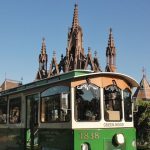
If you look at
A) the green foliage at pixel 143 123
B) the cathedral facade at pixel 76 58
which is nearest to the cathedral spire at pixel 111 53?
the cathedral facade at pixel 76 58

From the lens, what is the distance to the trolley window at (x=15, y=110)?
13.8m

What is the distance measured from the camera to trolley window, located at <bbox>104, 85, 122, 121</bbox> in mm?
11366

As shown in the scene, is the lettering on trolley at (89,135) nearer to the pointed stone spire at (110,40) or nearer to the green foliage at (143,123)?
the green foliage at (143,123)

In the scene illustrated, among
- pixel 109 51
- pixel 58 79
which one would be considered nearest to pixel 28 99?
pixel 58 79

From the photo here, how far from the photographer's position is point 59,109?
11.1 m

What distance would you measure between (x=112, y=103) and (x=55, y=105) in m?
1.81

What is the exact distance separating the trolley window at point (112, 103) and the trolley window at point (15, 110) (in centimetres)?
387

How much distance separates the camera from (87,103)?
1102 centimetres

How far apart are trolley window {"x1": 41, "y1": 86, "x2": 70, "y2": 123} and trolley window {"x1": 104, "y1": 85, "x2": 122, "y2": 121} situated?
4.09ft

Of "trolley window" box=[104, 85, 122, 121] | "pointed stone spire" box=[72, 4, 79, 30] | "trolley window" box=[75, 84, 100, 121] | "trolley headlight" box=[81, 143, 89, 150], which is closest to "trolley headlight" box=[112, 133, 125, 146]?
"trolley window" box=[104, 85, 122, 121]

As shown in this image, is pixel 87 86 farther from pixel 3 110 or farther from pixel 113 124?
pixel 3 110

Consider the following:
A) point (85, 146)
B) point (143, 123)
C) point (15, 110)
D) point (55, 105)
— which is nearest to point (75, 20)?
point (143, 123)

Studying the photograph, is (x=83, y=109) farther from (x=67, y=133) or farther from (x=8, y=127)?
(x=8, y=127)

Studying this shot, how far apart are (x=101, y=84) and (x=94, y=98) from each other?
545 millimetres
